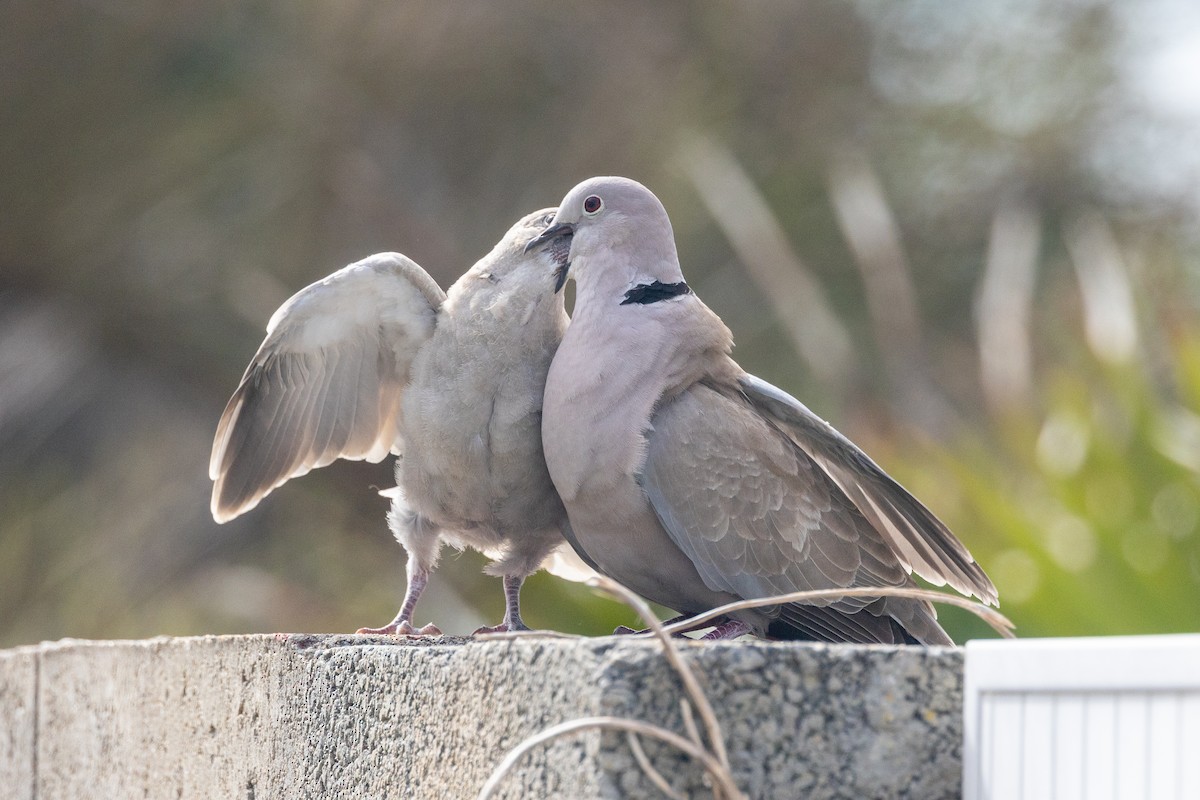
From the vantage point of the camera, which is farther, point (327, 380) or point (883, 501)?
point (327, 380)

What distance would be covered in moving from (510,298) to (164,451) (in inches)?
306

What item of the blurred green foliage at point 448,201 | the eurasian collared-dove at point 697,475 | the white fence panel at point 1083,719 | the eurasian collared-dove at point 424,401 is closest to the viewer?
the white fence panel at point 1083,719

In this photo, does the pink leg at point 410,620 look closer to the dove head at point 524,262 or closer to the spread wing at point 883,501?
the dove head at point 524,262

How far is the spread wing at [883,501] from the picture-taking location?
2.56m

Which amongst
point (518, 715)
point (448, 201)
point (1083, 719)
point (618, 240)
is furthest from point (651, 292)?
point (448, 201)

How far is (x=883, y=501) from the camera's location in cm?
264

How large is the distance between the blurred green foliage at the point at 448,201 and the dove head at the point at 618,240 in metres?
3.67

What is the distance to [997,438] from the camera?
5.41 m

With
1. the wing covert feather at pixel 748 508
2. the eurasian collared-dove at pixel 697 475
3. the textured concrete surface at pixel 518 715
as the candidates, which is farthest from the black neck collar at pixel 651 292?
the textured concrete surface at pixel 518 715

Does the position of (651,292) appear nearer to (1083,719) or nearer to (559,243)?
(559,243)

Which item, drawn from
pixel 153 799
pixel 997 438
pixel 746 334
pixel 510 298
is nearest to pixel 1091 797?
pixel 510 298

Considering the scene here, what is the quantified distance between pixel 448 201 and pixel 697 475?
846 cm

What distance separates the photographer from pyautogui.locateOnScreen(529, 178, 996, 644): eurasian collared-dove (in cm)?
249

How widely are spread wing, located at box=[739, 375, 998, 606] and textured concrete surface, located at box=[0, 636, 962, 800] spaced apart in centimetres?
84
